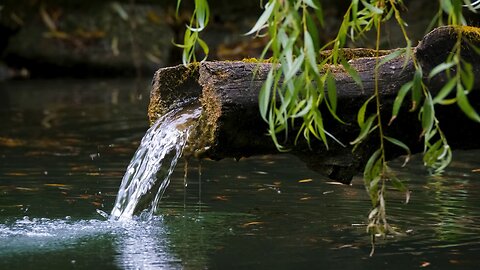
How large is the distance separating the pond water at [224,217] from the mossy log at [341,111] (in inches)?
15.4

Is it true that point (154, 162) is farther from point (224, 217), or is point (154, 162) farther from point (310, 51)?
point (310, 51)

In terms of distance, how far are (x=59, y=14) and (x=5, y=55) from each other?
132 centimetres

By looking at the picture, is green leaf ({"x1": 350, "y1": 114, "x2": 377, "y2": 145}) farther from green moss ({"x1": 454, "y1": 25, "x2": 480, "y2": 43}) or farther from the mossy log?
green moss ({"x1": 454, "y1": 25, "x2": 480, "y2": 43})

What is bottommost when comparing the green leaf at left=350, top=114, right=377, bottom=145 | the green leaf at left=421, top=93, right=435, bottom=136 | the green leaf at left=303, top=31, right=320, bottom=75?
the green leaf at left=350, top=114, right=377, bottom=145

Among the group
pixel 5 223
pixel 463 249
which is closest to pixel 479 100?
pixel 463 249

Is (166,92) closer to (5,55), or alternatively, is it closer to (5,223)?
(5,223)

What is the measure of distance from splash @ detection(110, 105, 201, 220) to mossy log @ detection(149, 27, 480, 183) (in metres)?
0.24

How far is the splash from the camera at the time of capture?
4.96m

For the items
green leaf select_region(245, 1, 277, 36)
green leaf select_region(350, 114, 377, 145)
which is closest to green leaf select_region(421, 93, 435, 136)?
green leaf select_region(350, 114, 377, 145)

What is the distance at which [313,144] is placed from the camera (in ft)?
15.4

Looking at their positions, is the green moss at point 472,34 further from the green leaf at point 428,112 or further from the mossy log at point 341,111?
the green leaf at point 428,112

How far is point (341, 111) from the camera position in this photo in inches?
180

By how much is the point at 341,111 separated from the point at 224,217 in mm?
1021

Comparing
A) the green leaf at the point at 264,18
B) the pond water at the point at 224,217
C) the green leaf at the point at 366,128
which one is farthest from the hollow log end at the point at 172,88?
the green leaf at the point at 264,18
